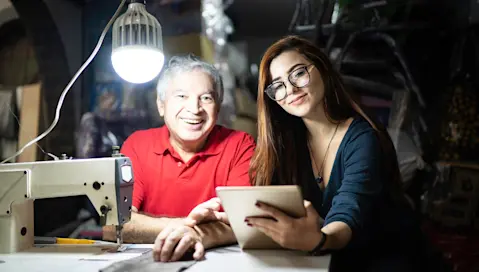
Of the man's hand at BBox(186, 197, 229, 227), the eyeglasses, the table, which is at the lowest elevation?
the table

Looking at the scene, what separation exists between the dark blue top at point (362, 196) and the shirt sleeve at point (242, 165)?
0.77 ft

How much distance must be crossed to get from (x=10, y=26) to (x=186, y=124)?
1192mm

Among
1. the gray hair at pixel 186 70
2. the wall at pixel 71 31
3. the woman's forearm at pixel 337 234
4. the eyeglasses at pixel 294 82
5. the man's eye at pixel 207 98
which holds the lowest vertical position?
the woman's forearm at pixel 337 234

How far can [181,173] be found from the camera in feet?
5.09

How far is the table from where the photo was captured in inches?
38.6

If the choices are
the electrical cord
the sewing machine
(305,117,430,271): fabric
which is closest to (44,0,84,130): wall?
the electrical cord

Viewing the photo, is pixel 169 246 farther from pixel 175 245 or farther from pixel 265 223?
pixel 265 223

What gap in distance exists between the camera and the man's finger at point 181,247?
1.04 metres

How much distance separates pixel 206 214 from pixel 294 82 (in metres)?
0.48

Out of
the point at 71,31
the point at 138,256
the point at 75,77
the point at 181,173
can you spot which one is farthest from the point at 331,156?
the point at 71,31

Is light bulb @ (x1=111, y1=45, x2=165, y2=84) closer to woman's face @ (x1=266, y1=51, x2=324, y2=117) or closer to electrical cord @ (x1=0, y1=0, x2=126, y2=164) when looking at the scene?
electrical cord @ (x1=0, y1=0, x2=126, y2=164)

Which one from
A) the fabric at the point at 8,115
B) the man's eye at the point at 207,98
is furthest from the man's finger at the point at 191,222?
the fabric at the point at 8,115

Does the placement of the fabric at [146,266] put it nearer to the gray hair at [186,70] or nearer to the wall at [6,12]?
the gray hair at [186,70]

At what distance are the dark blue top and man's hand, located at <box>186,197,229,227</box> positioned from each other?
0.32 m
